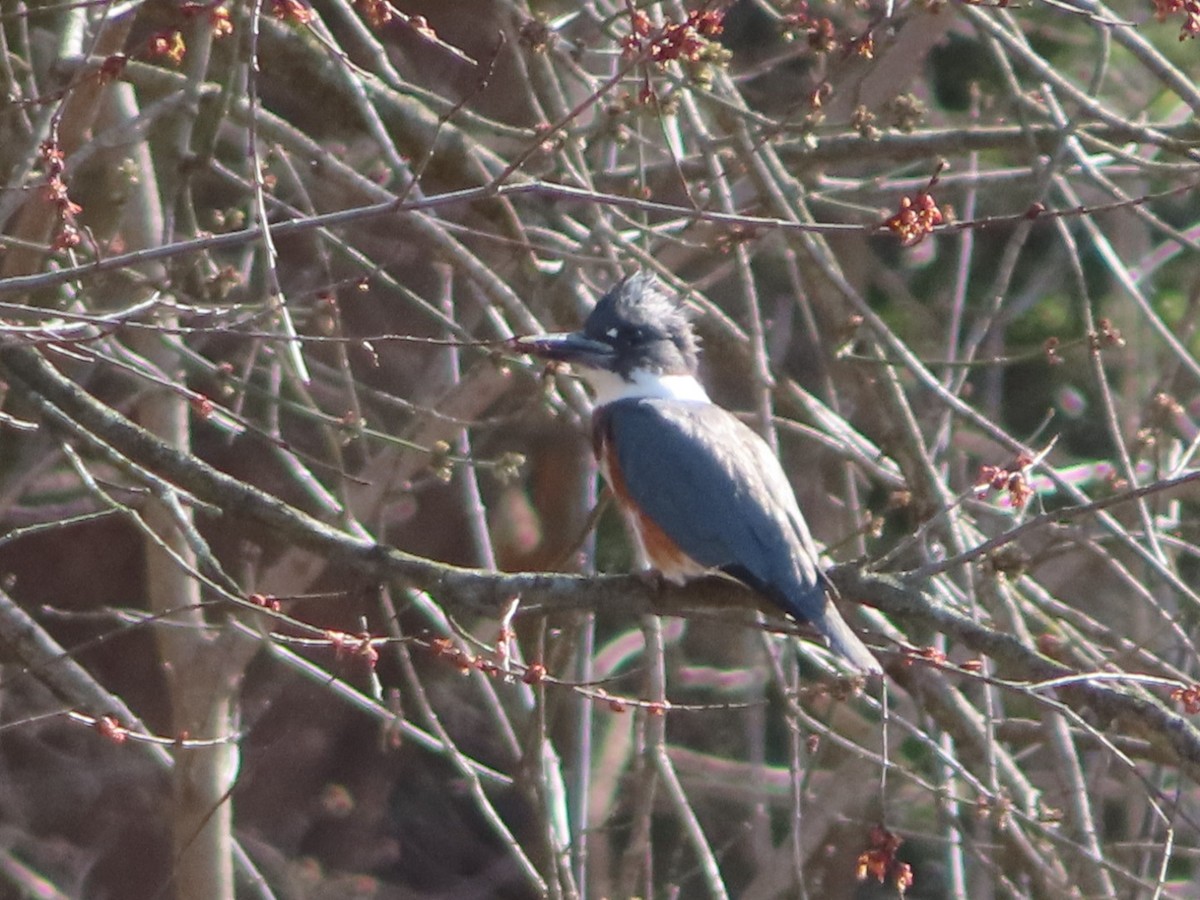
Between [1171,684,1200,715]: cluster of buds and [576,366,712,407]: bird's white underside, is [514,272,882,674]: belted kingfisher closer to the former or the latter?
[576,366,712,407]: bird's white underside

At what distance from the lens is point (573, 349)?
3.61m

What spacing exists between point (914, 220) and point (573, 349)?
A: 1326mm

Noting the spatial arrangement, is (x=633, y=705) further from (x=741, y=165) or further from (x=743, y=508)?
(x=741, y=165)

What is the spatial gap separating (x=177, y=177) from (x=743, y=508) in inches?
51.2

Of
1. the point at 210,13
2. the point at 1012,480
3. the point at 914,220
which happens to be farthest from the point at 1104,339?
the point at 210,13

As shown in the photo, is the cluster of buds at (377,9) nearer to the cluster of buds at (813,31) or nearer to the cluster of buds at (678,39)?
the cluster of buds at (678,39)

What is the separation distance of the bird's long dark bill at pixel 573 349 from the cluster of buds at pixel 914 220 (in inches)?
34.9

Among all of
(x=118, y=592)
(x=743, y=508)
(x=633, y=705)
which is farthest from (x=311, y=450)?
(x=633, y=705)

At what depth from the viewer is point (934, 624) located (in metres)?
2.72

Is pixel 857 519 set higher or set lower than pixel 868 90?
lower

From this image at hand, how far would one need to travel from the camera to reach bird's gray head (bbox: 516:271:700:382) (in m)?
3.72

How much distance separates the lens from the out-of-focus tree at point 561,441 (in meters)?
2.85

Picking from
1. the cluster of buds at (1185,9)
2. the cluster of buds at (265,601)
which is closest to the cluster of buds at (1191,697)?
→ the cluster of buds at (1185,9)

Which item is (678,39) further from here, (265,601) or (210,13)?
(265,601)
